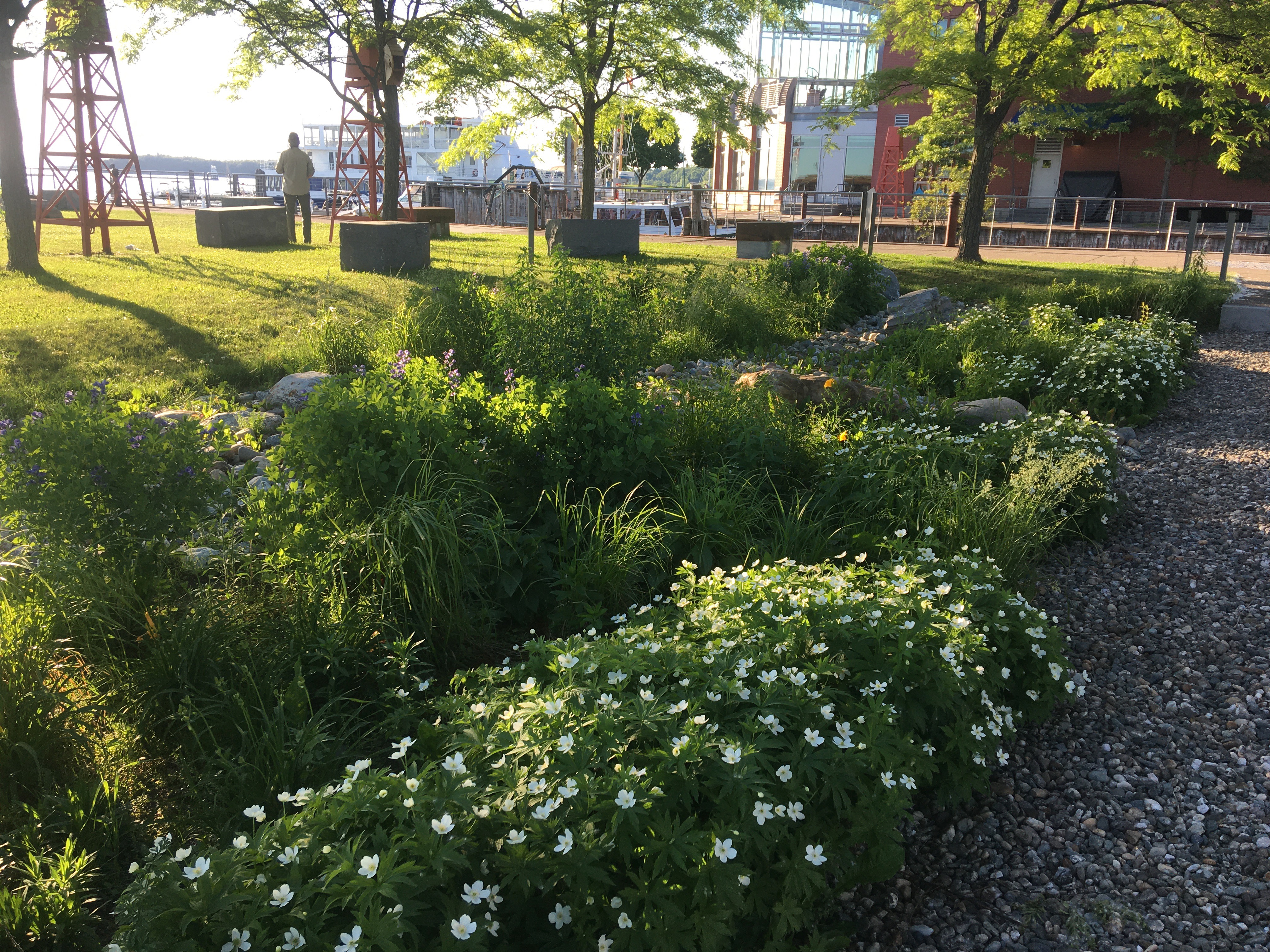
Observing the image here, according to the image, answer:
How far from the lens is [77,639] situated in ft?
10.5

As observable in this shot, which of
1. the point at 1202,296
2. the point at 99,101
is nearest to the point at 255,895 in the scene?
the point at 1202,296

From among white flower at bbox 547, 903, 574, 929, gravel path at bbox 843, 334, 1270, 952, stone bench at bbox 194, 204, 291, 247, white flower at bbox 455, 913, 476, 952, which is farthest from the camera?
stone bench at bbox 194, 204, 291, 247

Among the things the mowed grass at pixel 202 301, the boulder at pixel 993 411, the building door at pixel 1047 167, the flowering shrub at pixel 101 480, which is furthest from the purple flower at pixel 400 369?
the building door at pixel 1047 167

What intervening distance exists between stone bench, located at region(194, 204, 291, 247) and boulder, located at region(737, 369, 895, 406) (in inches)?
497

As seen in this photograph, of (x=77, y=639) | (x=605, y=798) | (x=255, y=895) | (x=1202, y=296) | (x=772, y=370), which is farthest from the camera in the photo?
(x=1202, y=296)

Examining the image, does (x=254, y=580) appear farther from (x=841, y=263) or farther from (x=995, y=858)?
(x=841, y=263)

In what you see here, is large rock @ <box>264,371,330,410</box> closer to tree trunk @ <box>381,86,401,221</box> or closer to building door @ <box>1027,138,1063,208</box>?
tree trunk @ <box>381,86,401,221</box>

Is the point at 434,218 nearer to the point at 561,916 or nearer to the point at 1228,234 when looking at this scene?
the point at 1228,234

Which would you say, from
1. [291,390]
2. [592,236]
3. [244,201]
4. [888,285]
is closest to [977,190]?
[888,285]

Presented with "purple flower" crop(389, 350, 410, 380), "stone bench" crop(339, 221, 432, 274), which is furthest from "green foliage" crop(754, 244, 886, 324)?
"purple flower" crop(389, 350, 410, 380)

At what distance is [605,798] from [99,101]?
1555cm

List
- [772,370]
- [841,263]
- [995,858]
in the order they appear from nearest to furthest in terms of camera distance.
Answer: [995,858]
[772,370]
[841,263]

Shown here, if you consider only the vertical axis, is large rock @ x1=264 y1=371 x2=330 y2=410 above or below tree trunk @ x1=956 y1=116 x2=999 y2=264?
below

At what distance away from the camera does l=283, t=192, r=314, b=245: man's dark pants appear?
1712cm
